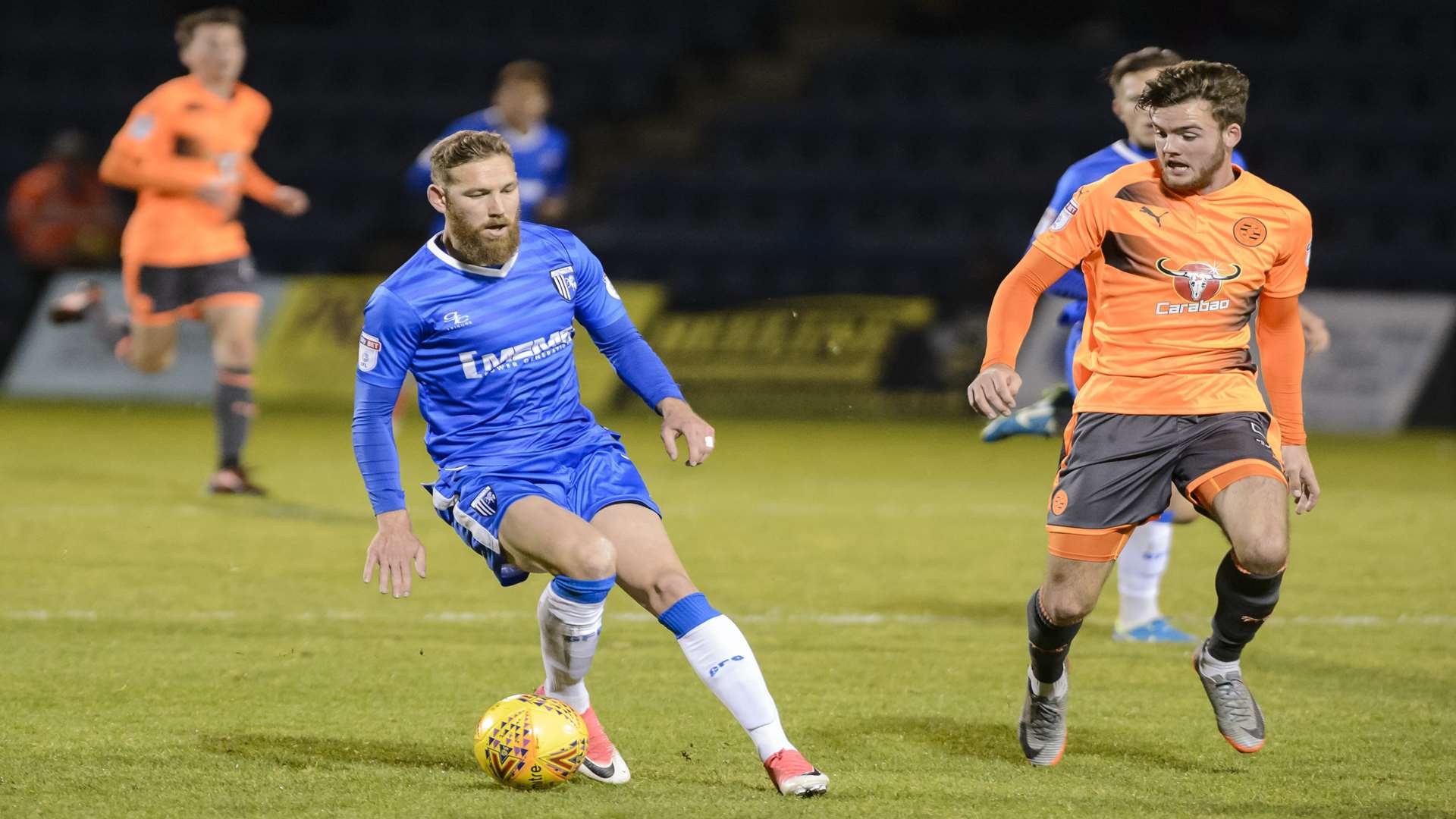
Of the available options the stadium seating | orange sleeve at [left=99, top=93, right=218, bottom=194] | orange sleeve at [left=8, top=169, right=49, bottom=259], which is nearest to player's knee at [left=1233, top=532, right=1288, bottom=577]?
orange sleeve at [left=99, top=93, right=218, bottom=194]

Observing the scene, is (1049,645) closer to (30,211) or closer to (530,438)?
(530,438)

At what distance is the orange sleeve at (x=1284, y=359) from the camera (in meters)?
4.57

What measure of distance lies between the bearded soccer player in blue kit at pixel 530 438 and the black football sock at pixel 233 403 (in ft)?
16.5

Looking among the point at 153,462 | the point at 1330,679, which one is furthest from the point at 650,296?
the point at 1330,679

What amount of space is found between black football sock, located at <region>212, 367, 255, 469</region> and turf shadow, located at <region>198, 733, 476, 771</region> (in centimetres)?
482

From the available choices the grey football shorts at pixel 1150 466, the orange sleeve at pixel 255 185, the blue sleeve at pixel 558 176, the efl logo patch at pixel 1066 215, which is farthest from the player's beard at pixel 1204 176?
the blue sleeve at pixel 558 176

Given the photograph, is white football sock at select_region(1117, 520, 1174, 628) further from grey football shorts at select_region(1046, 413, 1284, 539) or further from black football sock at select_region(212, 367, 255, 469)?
black football sock at select_region(212, 367, 255, 469)

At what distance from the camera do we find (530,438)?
14.4ft

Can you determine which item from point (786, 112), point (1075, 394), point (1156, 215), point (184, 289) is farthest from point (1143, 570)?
point (786, 112)

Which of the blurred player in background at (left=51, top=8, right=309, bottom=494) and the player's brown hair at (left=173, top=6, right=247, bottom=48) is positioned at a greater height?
the player's brown hair at (left=173, top=6, right=247, bottom=48)

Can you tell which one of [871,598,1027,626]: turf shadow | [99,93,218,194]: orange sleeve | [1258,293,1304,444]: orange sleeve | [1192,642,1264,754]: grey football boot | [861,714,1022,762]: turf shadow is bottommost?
[871,598,1027,626]: turf shadow

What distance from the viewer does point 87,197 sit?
54.4 feet

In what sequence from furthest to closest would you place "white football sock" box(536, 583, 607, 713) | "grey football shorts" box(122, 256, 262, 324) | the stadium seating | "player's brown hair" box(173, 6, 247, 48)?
the stadium seating
"grey football shorts" box(122, 256, 262, 324)
"player's brown hair" box(173, 6, 247, 48)
"white football sock" box(536, 583, 607, 713)

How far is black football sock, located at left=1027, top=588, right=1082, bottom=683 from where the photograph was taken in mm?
4441
